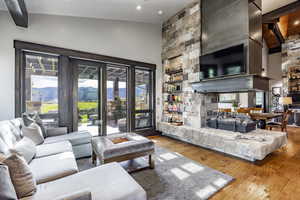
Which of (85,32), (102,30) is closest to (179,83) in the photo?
(102,30)

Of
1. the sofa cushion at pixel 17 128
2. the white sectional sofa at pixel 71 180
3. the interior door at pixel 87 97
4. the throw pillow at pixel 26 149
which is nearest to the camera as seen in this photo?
the white sectional sofa at pixel 71 180

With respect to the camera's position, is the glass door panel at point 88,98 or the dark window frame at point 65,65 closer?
the dark window frame at point 65,65

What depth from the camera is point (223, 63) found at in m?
3.57

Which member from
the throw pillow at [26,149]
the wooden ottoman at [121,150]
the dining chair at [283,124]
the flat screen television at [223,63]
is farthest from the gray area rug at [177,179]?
the dining chair at [283,124]

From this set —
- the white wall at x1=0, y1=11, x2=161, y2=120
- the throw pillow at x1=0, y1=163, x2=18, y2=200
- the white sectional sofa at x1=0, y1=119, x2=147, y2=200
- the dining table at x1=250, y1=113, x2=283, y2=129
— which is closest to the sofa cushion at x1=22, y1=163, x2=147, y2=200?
the white sectional sofa at x1=0, y1=119, x2=147, y2=200

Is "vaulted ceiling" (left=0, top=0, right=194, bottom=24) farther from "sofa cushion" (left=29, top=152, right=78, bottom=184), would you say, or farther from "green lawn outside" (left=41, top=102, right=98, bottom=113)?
"sofa cushion" (left=29, top=152, right=78, bottom=184)

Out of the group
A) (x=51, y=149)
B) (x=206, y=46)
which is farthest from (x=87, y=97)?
(x=206, y=46)

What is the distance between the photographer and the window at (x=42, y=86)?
133 inches

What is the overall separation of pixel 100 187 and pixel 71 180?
0.36m

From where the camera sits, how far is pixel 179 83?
5.00 meters

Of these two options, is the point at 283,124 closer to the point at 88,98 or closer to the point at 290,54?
the point at 290,54

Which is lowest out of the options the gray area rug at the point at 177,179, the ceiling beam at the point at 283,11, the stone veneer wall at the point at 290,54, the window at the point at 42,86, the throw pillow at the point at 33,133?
the gray area rug at the point at 177,179

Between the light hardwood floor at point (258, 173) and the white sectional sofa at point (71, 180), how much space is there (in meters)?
1.28

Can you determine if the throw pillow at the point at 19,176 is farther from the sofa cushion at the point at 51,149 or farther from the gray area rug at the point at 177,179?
the gray area rug at the point at 177,179
